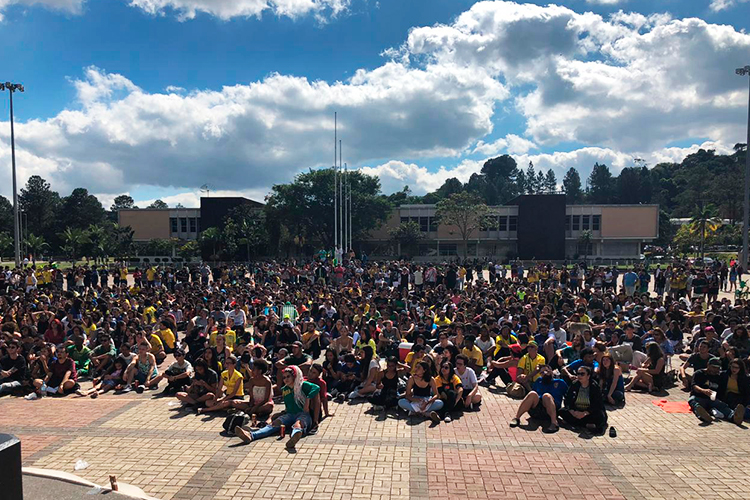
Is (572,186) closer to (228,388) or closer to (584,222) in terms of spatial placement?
(584,222)

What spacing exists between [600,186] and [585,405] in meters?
115

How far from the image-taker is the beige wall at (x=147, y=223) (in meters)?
62.7

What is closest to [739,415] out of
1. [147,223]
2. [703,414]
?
[703,414]

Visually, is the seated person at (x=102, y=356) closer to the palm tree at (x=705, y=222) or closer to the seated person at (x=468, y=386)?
A: the seated person at (x=468, y=386)

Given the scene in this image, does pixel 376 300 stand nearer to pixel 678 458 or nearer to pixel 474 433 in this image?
pixel 474 433

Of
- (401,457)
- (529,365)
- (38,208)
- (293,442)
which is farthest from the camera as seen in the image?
(38,208)

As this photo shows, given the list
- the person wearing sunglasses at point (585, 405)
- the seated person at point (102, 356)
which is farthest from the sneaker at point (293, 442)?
the seated person at point (102, 356)

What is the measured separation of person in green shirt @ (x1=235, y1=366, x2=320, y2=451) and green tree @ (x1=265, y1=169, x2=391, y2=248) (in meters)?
46.8

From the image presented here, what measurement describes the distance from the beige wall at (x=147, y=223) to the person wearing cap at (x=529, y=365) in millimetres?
60595

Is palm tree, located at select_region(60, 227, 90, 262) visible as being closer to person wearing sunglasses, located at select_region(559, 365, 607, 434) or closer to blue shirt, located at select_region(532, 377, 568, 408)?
blue shirt, located at select_region(532, 377, 568, 408)

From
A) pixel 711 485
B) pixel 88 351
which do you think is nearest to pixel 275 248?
pixel 88 351

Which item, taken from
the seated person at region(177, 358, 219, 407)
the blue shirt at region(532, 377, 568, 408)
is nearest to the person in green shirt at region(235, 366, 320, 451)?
the seated person at region(177, 358, 219, 407)

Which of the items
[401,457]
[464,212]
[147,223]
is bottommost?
[401,457]

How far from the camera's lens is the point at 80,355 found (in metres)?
11.6
